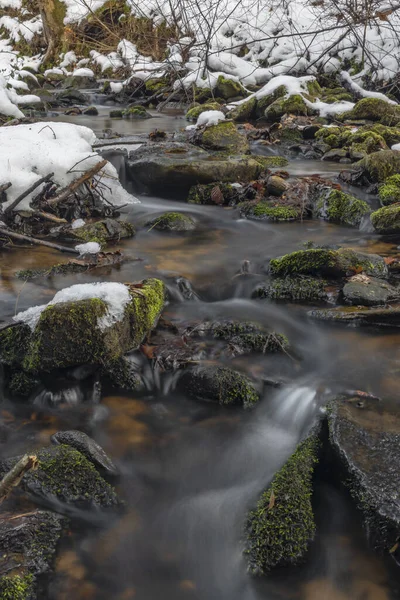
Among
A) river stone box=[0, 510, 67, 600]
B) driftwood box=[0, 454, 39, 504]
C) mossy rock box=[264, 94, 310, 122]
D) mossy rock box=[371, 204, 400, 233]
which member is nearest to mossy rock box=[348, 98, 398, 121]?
mossy rock box=[264, 94, 310, 122]

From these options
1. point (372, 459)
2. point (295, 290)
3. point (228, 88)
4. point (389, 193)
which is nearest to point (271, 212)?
point (389, 193)

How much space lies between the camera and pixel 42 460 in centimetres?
244

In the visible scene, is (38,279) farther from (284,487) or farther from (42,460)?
(284,487)

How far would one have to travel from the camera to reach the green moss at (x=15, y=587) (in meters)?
1.84

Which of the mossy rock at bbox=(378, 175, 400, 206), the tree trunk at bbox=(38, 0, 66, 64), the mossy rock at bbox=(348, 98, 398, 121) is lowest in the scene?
the mossy rock at bbox=(378, 175, 400, 206)

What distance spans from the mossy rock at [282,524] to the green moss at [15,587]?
886 mm

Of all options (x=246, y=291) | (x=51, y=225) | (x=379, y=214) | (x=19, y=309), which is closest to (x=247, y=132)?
(x=379, y=214)

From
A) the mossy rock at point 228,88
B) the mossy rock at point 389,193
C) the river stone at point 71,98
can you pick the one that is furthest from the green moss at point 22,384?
the river stone at point 71,98

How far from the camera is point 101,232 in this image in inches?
221

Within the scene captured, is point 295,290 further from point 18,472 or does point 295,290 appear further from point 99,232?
point 18,472

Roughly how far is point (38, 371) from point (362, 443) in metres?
1.94

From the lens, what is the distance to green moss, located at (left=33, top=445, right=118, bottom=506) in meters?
2.38

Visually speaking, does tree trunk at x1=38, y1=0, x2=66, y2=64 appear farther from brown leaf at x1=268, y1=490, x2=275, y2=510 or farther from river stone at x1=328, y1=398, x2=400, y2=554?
brown leaf at x1=268, y1=490, x2=275, y2=510

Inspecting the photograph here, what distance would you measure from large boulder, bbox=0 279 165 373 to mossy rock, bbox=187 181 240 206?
3.96 meters
